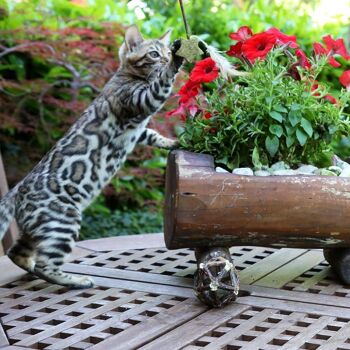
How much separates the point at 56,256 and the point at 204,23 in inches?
145

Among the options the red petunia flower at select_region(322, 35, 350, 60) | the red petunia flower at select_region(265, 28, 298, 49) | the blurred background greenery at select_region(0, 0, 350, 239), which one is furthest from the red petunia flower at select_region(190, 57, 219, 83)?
the blurred background greenery at select_region(0, 0, 350, 239)

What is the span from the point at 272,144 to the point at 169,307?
2.26 ft

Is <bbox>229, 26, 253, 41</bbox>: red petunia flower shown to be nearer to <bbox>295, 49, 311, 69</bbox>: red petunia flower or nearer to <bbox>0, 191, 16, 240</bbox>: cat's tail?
<bbox>295, 49, 311, 69</bbox>: red petunia flower

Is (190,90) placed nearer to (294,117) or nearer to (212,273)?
(294,117)

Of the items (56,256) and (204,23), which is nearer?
(56,256)

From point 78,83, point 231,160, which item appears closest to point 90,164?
point 231,160

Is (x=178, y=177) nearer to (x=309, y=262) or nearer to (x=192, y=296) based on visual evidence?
(x=192, y=296)

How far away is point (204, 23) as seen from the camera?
639cm

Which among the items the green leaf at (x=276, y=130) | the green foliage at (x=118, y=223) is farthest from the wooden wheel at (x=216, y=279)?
the green foliage at (x=118, y=223)

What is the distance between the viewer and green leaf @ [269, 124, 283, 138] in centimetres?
289

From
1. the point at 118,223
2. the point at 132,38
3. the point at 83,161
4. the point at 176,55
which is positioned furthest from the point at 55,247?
the point at 118,223

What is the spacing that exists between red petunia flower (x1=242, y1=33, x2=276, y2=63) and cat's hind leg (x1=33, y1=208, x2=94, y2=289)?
0.93 m

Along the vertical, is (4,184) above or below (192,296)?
above

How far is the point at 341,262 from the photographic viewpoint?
9.94 ft
